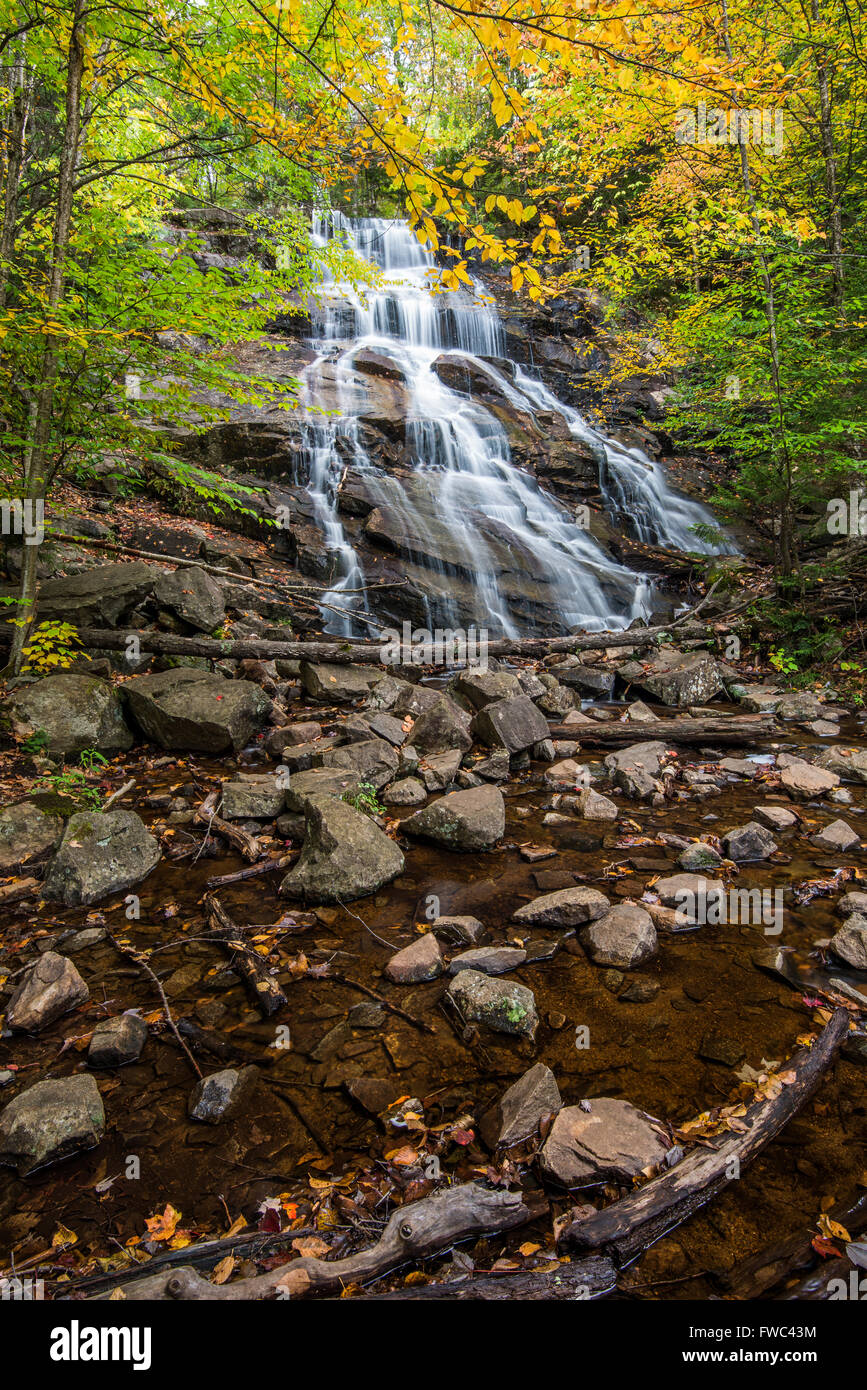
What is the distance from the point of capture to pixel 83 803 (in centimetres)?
509

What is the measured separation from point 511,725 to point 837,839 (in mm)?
3157

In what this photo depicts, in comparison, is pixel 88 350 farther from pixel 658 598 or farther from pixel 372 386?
pixel 372 386

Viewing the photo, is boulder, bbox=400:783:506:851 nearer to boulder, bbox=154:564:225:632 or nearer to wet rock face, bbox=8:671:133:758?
wet rock face, bbox=8:671:133:758

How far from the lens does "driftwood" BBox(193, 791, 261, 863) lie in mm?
4730

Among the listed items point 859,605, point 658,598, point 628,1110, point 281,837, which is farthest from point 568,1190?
point 658,598

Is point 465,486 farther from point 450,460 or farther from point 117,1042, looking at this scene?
point 117,1042

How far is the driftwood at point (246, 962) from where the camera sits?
3252mm

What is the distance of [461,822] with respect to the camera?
485 cm

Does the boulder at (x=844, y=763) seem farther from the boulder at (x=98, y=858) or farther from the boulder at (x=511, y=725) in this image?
the boulder at (x=98, y=858)

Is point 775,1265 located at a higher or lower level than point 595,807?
lower

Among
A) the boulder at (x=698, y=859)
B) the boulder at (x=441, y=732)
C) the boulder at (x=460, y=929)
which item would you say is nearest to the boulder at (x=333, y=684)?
the boulder at (x=441, y=732)

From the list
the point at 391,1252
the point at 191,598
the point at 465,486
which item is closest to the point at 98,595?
the point at 191,598

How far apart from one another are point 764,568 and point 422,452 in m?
8.80

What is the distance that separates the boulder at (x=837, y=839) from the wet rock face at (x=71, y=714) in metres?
6.66
